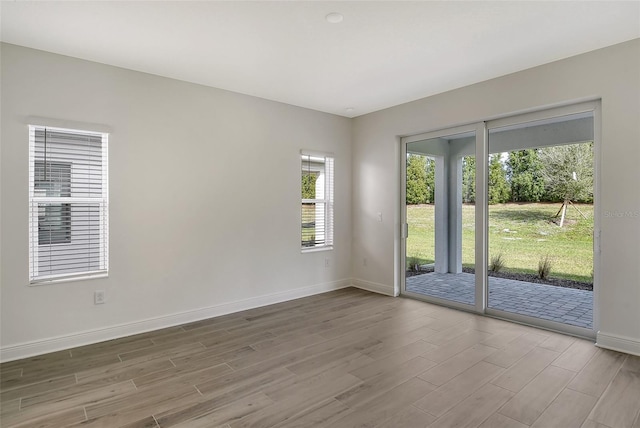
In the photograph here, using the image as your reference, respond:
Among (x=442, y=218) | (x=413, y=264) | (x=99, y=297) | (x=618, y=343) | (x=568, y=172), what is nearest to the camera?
(x=618, y=343)

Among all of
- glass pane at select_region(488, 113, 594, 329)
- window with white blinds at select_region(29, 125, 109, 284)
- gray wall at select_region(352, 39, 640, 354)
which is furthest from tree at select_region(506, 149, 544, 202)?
window with white blinds at select_region(29, 125, 109, 284)

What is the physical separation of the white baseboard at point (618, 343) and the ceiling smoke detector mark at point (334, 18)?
3.74 metres

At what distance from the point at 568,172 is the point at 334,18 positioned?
9.64 ft

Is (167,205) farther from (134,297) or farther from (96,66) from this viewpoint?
(96,66)

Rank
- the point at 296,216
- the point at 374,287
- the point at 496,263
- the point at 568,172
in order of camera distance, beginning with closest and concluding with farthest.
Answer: the point at 568,172 < the point at 496,263 < the point at 296,216 < the point at 374,287

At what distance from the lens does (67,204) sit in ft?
11.0

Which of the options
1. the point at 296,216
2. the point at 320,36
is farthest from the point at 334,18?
the point at 296,216

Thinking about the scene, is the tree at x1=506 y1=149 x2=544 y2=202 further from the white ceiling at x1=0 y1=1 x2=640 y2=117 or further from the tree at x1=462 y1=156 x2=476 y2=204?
the white ceiling at x1=0 y1=1 x2=640 y2=117

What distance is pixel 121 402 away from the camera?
2402 mm

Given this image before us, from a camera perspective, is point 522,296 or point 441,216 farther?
point 441,216

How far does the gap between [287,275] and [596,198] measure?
12.2 feet

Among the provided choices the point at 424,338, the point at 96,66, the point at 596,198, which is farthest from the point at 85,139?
the point at 596,198

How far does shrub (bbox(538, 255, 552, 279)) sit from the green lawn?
33 mm

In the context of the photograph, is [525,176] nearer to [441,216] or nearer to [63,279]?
[441,216]
